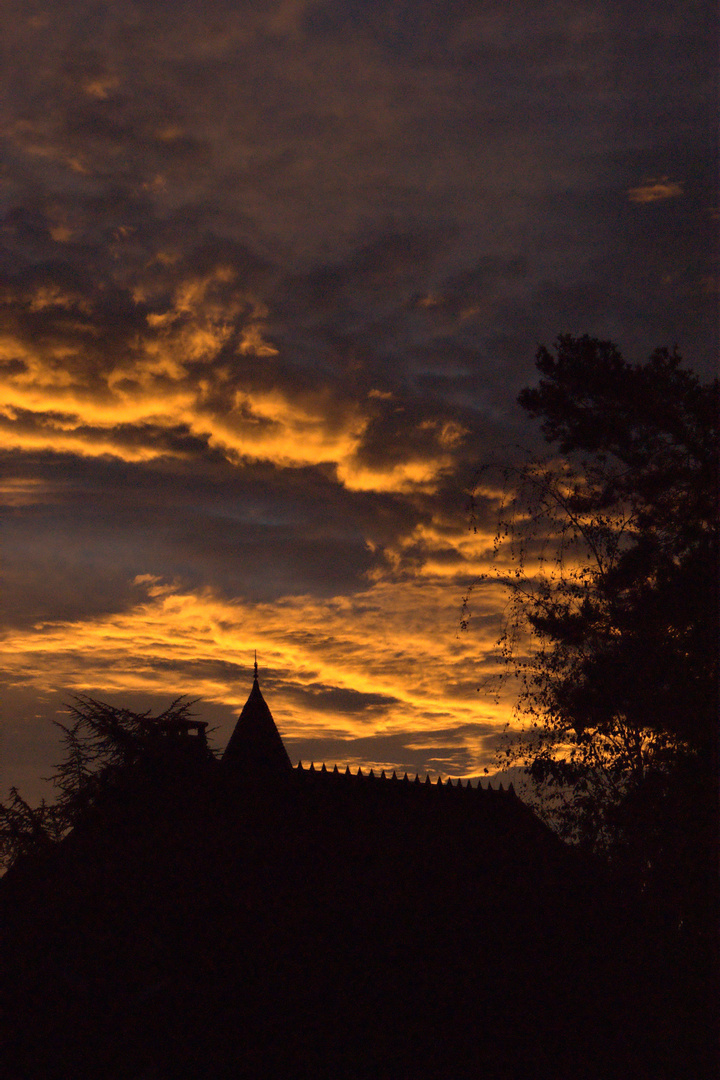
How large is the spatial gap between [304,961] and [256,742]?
1292 cm

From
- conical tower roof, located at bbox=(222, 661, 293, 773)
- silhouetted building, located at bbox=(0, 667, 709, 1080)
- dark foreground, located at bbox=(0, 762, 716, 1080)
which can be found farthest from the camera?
conical tower roof, located at bbox=(222, 661, 293, 773)

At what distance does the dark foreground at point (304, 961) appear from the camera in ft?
62.6

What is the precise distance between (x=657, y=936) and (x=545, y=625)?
6.30m

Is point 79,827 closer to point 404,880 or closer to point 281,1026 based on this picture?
point 281,1026

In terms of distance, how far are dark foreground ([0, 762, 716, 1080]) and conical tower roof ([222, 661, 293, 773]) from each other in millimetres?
3215

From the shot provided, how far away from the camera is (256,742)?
122 ft

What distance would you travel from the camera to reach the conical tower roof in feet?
120

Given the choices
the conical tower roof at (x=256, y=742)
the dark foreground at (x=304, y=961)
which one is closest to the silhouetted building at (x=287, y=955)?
the dark foreground at (x=304, y=961)

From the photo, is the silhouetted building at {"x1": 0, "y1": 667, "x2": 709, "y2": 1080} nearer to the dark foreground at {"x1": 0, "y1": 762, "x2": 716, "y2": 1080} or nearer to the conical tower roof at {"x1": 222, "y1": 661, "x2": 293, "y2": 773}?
the dark foreground at {"x1": 0, "y1": 762, "x2": 716, "y2": 1080}

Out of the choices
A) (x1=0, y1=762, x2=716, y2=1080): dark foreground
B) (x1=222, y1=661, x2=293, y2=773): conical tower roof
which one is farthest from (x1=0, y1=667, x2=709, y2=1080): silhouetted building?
(x1=222, y1=661, x2=293, y2=773): conical tower roof

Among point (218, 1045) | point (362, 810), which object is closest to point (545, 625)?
point (218, 1045)

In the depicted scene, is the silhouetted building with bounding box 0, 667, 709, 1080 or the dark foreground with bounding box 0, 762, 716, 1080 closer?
the dark foreground with bounding box 0, 762, 716, 1080

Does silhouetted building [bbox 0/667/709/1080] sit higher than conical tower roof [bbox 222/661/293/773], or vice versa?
conical tower roof [bbox 222/661/293/773]

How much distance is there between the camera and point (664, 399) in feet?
60.7
